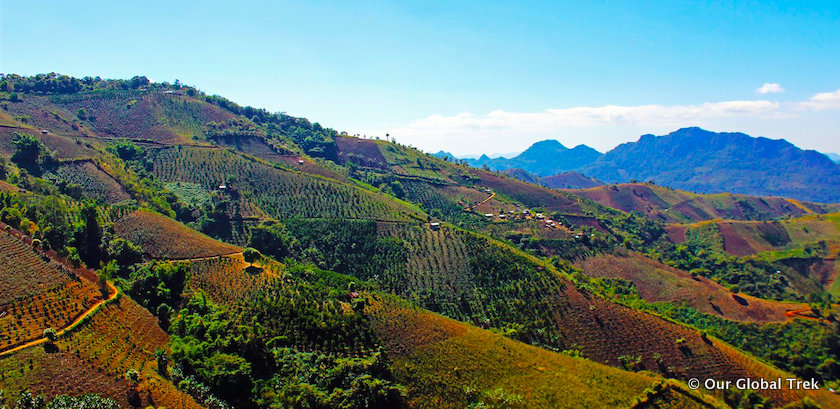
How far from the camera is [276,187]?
120 m

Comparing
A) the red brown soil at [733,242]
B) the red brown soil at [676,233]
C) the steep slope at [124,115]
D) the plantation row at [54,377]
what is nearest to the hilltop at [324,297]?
the plantation row at [54,377]

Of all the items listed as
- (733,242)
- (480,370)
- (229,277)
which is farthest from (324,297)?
(733,242)

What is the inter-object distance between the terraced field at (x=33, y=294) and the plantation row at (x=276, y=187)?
54.3m

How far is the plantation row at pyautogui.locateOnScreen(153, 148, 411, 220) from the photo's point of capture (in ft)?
362

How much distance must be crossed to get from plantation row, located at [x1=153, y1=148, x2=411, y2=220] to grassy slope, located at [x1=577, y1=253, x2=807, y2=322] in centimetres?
5540

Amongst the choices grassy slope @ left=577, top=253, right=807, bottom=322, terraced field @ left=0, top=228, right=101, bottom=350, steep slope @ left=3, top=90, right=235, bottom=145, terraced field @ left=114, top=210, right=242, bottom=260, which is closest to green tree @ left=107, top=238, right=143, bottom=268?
terraced field @ left=114, top=210, right=242, bottom=260

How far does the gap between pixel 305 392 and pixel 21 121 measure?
153m

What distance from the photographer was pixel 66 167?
104m

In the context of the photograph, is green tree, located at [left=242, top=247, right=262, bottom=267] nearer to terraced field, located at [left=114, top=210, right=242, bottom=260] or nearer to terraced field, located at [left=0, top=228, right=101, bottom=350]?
terraced field, located at [left=114, top=210, right=242, bottom=260]

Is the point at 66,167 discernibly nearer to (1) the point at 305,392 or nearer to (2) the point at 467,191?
(1) the point at 305,392

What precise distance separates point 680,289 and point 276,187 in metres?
107

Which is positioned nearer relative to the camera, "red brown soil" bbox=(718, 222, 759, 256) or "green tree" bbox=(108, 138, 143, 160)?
"green tree" bbox=(108, 138, 143, 160)

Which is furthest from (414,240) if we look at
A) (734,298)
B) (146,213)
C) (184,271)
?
(734,298)

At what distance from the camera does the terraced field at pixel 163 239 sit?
72.7 metres
